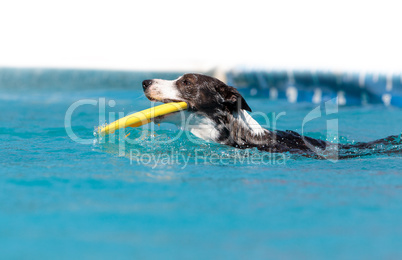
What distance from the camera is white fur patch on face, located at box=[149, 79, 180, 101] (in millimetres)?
4348

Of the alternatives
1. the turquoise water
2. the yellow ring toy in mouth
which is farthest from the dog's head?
the turquoise water

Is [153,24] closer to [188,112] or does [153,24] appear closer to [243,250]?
[188,112]

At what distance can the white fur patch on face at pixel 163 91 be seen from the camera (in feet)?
14.3

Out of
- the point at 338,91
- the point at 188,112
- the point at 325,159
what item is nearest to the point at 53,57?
the point at 338,91

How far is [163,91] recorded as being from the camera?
4.38 m

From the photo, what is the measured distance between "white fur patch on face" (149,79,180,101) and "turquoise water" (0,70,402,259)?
0.49m

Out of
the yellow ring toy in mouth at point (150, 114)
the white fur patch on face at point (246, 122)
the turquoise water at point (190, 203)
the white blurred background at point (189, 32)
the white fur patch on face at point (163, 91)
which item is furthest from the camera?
the white blurred background at point (189, 32)

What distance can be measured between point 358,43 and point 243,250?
32.7 ft

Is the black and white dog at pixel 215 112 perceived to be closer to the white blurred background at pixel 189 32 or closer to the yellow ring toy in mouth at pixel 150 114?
the yellow ring toy in mouth at pixel 150 114

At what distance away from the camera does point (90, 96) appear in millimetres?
9922

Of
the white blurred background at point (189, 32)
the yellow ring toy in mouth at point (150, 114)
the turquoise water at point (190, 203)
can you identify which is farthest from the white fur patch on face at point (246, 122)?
the white blurred background at point (189, 32)

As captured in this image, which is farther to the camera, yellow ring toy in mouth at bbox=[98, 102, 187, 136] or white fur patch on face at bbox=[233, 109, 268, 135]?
white fur patch on face at bbox=[233, 109, 268, 135]

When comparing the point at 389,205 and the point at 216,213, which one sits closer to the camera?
the point at 216,213

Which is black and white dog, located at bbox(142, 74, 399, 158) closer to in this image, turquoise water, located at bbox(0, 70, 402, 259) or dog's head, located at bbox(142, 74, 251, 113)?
dog's head, located at bbox(142, 74, 251, 113)
